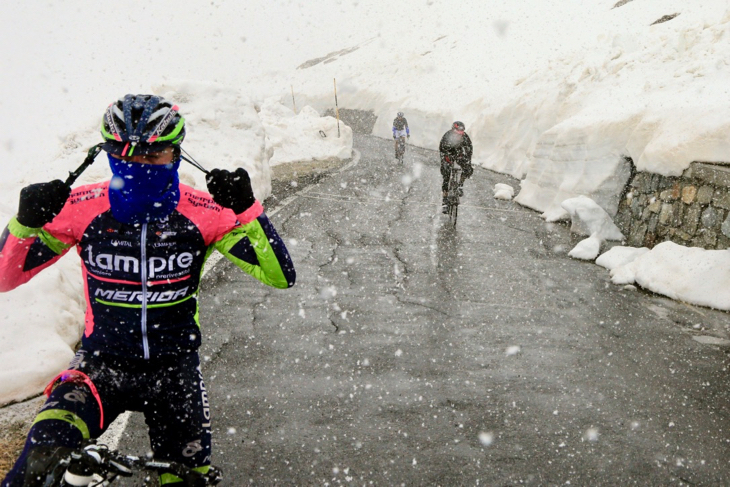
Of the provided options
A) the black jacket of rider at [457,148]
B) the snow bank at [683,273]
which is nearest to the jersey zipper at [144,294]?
the snow bank at [683,273]

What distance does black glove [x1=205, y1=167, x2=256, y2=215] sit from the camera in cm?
238

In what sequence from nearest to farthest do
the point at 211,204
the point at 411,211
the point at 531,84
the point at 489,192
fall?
the point at 211,204, the point at 411,211, the point at 489,192, the point at 531,84

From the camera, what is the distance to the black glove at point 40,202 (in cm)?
224

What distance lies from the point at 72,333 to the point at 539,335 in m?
4.44

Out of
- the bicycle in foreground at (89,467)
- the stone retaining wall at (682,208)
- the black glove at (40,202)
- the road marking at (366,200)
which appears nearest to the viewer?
the bicycle in foreground at (89,467)

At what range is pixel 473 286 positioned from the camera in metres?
7.78

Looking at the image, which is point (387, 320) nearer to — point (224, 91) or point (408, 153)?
point (224, 91)

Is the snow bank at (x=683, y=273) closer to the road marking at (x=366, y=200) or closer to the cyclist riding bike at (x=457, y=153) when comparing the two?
the cyclist riding bike at (x=457, y=153)

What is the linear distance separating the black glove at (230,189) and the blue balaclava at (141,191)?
203 millimetres

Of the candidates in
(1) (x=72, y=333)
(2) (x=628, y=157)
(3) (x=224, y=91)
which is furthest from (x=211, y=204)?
(3) (x=224, y=91)

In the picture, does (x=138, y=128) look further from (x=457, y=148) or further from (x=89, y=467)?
(x=457, y=148)

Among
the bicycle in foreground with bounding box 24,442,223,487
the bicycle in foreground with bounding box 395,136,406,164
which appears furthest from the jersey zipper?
the bicycle in foreground with bounding box 395,136,406,164

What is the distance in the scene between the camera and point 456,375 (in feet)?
16.9

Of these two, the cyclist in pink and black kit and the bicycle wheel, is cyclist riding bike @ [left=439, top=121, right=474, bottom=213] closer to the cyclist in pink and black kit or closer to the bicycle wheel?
the bicycle wheel
